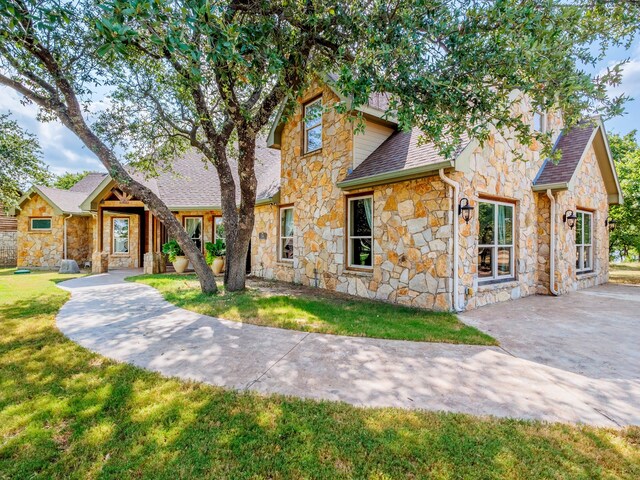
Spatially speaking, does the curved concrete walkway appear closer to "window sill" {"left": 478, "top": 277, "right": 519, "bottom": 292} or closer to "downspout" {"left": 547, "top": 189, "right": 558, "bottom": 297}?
"window sill" {"left": 478, "top": 277, "right": 519, "bottom": 292}

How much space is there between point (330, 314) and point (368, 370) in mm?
2507

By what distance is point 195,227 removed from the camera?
47.4ft

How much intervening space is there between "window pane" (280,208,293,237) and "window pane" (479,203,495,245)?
5.82 m

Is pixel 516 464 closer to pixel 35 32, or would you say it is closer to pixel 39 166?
pixel 35 32

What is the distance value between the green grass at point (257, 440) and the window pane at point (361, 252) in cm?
555

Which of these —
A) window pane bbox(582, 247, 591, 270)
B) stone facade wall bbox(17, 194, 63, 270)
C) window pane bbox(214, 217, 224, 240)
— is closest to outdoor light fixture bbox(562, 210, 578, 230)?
window pane bbox(582, 247, 591, 270)

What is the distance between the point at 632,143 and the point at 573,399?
2339 cm

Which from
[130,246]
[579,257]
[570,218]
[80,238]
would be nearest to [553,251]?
[570,218]

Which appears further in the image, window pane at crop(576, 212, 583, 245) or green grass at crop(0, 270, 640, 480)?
window pane at crop(576, 212, 583, 245)

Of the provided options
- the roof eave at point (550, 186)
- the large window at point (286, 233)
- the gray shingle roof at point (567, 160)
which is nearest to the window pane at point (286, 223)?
the large window at point (286, 233)

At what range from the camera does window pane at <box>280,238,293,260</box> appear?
1082 centimetres

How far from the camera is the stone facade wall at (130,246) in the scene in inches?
624

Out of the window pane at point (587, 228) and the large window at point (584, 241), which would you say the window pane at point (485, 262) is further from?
the window pane at point (587, 228)

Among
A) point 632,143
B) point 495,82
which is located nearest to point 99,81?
point 495,82
